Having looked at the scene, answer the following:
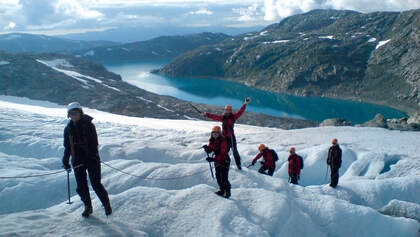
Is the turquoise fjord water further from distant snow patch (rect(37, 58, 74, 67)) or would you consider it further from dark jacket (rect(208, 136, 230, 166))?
dark jacket (rect(208, 136, 230, 166))

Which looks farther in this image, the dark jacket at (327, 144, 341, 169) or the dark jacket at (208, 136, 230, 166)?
Answer: the dark jacket at (327, 144, 341, 169)

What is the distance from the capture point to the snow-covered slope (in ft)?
20.2

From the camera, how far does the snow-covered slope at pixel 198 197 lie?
616cm

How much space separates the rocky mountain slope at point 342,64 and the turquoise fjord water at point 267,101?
5712 mm

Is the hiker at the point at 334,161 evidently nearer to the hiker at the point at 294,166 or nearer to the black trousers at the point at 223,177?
the hiker at the point at 294,166

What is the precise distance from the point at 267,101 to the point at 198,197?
97900 mm

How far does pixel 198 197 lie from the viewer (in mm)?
7230

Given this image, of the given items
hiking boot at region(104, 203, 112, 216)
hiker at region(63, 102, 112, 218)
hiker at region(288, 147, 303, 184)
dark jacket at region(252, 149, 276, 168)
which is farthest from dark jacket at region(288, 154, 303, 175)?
hiker at region(63, 102, 112, 218)

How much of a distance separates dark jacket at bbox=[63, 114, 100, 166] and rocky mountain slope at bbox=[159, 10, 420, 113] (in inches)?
3649

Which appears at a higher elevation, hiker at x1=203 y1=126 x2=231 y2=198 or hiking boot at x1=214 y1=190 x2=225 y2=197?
hiker at x1=203 y1=126 x2=231 y2=198

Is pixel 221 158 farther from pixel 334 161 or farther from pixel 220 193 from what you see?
pixel 334 161

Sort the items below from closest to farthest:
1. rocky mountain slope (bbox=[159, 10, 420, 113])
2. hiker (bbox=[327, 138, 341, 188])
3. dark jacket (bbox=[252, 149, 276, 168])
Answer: hiker (bbox=[327, 138, 341, 188]) → dark jacket (bbox=[252, 149, 276, 168]) → rocky mountain slope (bbox=[159, 10, 420, 113])

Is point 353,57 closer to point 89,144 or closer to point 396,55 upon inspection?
point 396,55

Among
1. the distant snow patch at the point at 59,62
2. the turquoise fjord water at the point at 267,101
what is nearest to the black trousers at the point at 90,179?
the distant snow patch at the point at 59,62
